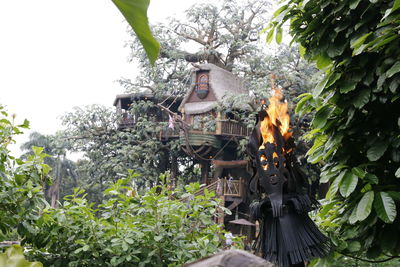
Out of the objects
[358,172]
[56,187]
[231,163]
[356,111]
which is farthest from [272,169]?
[56,187]

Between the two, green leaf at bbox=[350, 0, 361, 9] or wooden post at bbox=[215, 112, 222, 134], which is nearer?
green leaf at bbox=[350, 0, 361, 9]

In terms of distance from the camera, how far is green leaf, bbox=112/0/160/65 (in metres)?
0.43

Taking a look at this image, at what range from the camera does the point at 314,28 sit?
8.93ft

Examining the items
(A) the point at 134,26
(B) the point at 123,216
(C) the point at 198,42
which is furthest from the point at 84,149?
(A) the point at 134,26

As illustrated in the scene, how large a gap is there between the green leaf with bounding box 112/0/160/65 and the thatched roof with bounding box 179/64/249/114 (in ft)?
46.7

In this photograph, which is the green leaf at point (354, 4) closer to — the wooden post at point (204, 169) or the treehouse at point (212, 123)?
the treehouse at point (212, 123)

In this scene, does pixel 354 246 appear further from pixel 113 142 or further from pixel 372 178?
pixel 113 142

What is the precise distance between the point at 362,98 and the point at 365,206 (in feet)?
2.10

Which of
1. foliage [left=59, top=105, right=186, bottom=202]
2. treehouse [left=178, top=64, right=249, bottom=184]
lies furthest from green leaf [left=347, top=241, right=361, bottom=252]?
foliage [left=59, top=105, right=186, bottom=202]

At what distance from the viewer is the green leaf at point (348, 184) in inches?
89.2

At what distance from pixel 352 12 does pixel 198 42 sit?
45.4ft

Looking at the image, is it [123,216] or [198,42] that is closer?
[123,216]

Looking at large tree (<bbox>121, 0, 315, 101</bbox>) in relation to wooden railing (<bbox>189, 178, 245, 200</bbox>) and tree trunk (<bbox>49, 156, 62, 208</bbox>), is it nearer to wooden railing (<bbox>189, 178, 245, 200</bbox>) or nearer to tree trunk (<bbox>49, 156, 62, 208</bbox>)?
wooden railing (<bbox>189, 178, 245, 200</bbox>)

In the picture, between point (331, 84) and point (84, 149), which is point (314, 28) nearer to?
point (331, 84)
